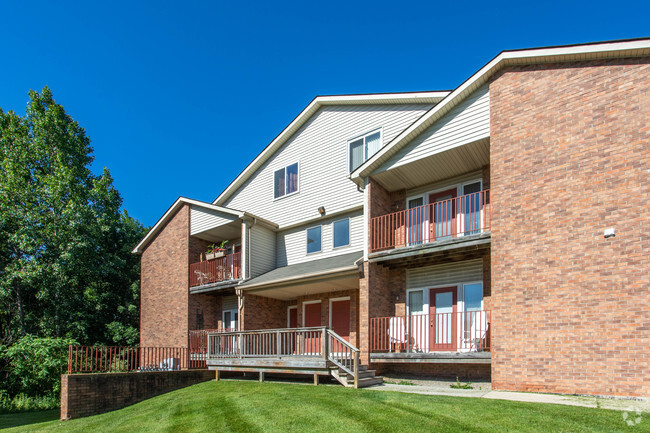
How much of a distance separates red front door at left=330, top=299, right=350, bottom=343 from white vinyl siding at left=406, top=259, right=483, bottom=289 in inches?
121

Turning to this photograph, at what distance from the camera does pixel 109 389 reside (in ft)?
48.0

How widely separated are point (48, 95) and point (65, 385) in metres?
20.0

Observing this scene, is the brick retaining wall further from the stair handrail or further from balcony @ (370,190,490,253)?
balcony @ (370,190,490,253)

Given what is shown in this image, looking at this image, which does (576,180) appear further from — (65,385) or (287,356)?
(65,385)

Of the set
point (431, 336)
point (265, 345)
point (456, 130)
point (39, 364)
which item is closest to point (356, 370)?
point (431, 336)

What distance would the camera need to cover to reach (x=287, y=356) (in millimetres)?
14641

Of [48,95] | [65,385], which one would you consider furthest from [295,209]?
[48,95]

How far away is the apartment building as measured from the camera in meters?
10.0

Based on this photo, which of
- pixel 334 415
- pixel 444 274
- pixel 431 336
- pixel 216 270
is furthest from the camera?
pixel 216 270

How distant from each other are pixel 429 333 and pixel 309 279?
4.51 metres

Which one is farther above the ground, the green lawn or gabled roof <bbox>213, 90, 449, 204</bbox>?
gabled roof <bbox>213, 90, 449, 204</bbox>

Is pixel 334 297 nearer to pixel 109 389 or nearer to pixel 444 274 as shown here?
pixel 444 274

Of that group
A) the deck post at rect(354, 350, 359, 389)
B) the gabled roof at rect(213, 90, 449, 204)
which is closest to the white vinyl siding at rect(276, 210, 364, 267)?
the gabled roof at rect(213, 90, 449, 204)

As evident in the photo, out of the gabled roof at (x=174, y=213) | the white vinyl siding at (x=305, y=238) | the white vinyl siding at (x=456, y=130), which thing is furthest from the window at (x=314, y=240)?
the white vinyl siding at (x=456, y=130)
